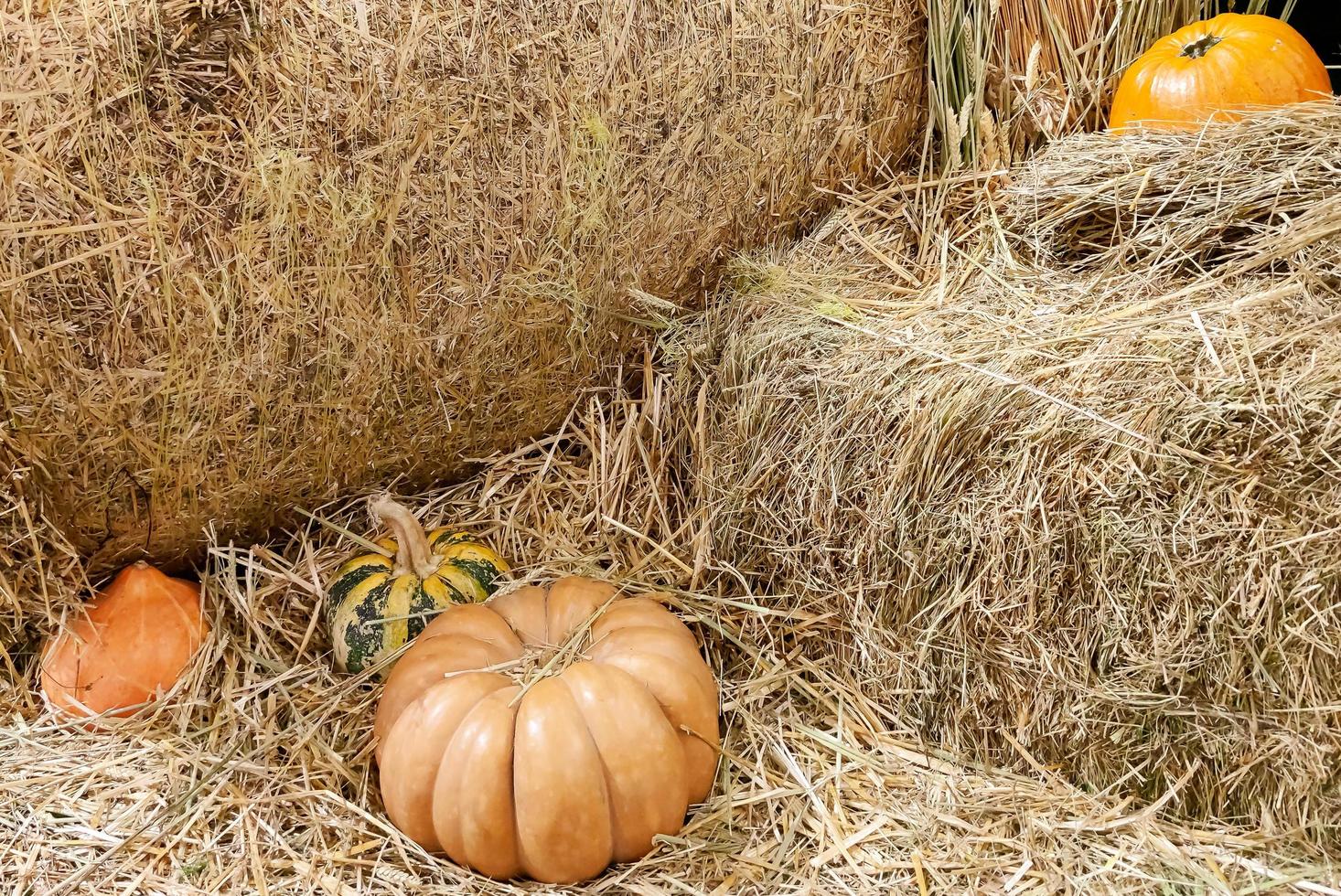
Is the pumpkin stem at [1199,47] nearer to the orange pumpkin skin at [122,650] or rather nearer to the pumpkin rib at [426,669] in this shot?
the pumpkin rib at [426,669]

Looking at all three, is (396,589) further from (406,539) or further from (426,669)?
(426,669)

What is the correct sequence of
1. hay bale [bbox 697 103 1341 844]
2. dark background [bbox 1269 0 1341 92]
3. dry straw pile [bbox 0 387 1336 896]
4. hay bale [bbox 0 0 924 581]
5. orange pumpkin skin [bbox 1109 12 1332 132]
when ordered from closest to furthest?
hay bale [bbox 697 103 1341 844] → dry straw pile [bbox 0 387 1336 896] → hay bale [bbox 0 0 924 581] → orange pumpkin skin [bbox 1109 12 1332 132] → dark background [bbox 1269 0 1341 92]

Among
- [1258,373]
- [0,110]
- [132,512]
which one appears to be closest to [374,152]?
[0,110]

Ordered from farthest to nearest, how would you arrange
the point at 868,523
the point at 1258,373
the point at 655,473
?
the point at 655,473 → the point at 868,523 → the point at 1258,373

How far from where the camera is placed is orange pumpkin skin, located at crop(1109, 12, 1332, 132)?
229 cm

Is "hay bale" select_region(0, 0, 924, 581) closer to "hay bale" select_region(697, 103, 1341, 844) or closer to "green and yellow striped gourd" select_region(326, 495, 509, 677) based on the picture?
"green and yellow striped gourd" select_region(326, 495, 509, 677)

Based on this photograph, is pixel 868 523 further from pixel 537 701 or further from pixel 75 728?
pixel 75 728

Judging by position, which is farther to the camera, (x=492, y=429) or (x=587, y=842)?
(x=492, y=429)

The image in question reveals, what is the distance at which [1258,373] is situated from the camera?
1590 millimetres

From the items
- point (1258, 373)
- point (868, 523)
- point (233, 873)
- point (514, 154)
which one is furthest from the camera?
point (514, 154)

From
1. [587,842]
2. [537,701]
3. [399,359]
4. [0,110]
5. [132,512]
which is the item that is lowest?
[587,842]

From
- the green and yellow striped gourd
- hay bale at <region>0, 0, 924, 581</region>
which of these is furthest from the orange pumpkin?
hay bale at <region>0, 0, 924, 581</region>

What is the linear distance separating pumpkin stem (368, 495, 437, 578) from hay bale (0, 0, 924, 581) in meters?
0.17

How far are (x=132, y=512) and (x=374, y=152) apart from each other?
0.80 meters
